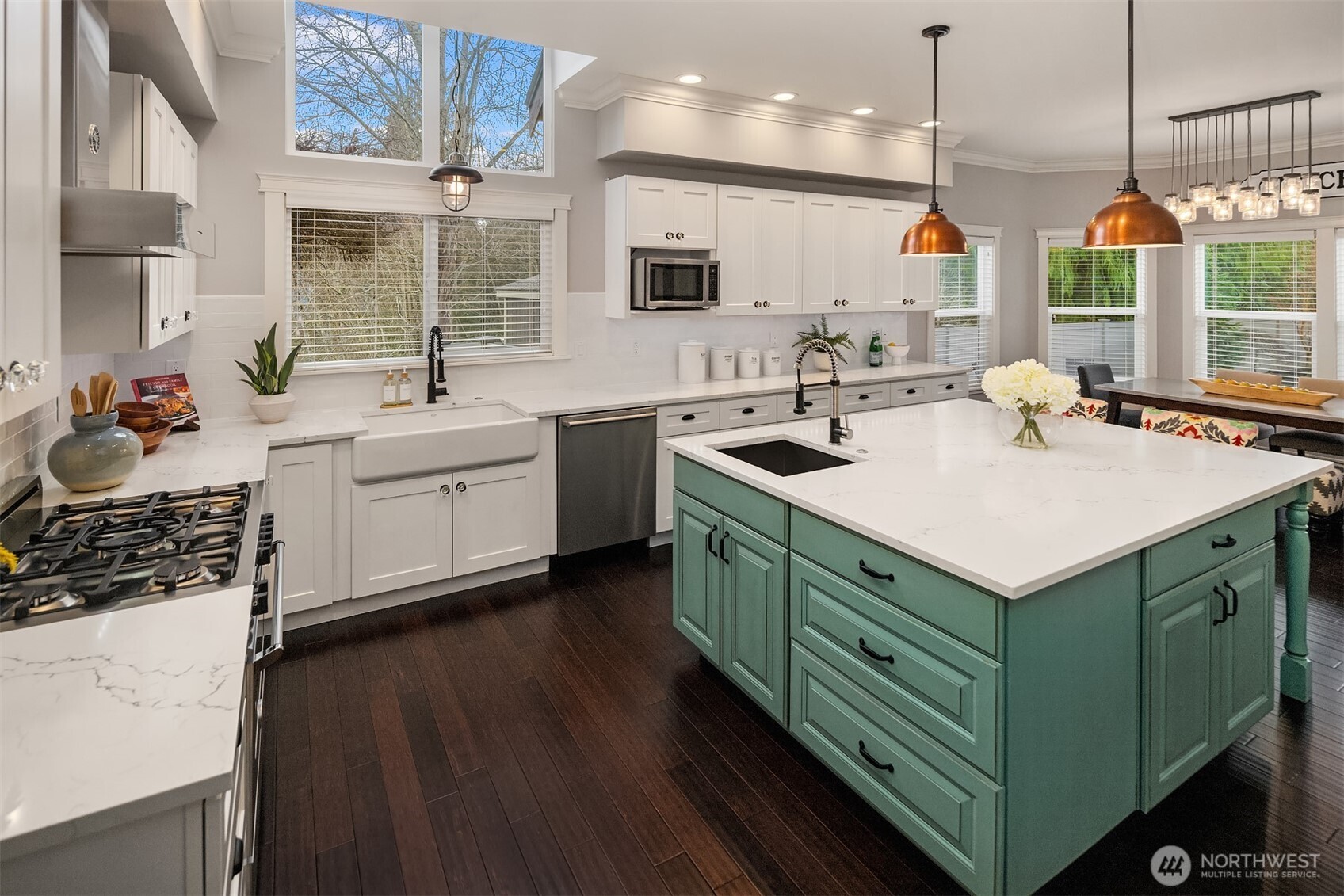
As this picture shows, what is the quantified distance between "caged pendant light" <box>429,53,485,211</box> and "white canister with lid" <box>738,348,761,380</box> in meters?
2.08

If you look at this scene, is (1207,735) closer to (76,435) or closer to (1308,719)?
(1308,719)

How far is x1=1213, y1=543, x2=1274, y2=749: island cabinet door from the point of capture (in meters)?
2.23

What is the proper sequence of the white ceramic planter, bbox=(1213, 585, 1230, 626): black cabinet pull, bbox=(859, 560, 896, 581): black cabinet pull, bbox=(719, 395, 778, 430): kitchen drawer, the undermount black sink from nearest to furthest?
bbox=(859, 560, 896, 581): black cabinet pull < bbox=(1213, 585, 1230, 626): black cabinet pull < the undermount black sink < the white ceramic planter < bbox=(719, 395, 778, 430): kitchen drawer

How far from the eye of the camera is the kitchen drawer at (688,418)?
442 cm

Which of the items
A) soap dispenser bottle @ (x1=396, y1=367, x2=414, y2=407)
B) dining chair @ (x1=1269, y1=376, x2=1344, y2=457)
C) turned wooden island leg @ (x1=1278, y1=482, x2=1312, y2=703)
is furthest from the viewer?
dining chair @ (x1=1269, y1=376, x2=1344, y2=457)

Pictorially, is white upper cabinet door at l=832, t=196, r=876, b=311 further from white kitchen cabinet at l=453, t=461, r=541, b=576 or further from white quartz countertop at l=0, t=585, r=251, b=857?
white quartz countertop at l=0, t=585, r=251, b=857

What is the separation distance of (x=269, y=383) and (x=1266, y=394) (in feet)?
19.2

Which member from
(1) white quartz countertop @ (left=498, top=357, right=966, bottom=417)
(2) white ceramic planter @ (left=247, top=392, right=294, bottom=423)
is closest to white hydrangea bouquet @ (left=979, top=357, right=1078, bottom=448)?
(1) white quartz countertop @ (left=498, top=357, right=966, bottom=417)

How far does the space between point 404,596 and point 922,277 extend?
4.52 meters

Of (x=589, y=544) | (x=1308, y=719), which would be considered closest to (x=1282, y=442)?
(x=1308, y=719)

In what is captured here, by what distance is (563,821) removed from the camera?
2168mm

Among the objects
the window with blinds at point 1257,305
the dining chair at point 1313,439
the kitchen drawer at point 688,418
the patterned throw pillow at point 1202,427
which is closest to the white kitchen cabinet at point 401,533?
the kitchen drawer at point 688,418

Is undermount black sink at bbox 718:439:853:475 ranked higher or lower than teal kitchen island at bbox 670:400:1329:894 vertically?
higher

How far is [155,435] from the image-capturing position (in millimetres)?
2826
